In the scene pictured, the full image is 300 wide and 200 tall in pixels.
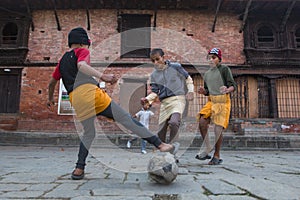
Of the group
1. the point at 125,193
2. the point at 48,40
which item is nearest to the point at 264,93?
the point at 48,40

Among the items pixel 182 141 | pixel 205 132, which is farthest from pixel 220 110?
pixel 182 141

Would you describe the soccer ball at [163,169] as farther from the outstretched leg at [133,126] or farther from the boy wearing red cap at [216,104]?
the boy wearing red cap at [216,104]

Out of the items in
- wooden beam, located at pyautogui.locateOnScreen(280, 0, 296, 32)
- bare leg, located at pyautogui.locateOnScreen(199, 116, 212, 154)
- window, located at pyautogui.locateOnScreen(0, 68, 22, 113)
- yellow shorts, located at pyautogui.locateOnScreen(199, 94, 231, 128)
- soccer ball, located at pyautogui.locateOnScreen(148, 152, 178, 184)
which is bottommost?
soccer ball, located at pyautogui.locateOnScreen(148, 152, 178, 184)

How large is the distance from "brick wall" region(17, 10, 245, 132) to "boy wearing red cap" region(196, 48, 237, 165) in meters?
7.96

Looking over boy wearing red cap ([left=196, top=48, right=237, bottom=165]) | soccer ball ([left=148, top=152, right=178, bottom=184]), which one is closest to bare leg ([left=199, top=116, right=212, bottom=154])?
boy wearing red cap ([left=196, top=48, right=237, bottom=165])

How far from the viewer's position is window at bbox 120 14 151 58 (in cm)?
1224

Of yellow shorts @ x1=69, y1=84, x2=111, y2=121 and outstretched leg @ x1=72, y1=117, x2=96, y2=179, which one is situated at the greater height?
yellow shorts @ x1=69, y1=84, x2=111, y2=121

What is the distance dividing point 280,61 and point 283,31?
162cm

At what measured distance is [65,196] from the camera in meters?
1.88

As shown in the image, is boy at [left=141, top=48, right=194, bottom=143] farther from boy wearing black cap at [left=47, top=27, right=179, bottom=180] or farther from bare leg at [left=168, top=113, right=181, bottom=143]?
boy wearing black cap at [left=47, top=27, right=179, bottom=180]

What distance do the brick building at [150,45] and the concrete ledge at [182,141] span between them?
173 centimetres

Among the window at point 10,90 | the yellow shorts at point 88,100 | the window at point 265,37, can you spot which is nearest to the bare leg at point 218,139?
the yellow shorts at point 88,100

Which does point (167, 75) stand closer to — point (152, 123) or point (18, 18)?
point (152, 123)

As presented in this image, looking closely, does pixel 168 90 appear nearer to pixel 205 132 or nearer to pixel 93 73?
pixel 205 132
